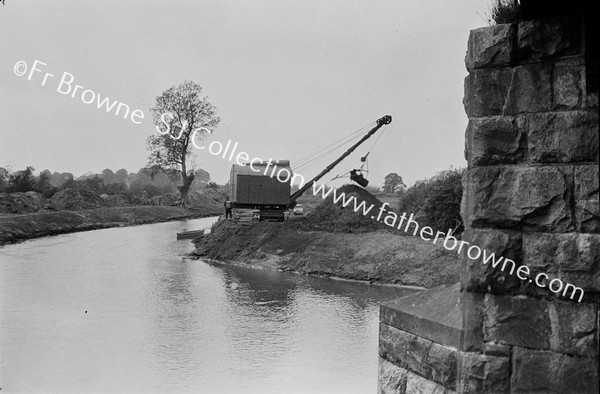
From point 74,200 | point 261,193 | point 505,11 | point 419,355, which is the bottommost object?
point 419,355

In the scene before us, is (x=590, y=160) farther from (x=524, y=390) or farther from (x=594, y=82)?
Answer: (x=524, y=390)

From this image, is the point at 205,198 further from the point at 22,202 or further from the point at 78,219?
the point at 22,202

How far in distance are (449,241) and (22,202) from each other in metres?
30.6

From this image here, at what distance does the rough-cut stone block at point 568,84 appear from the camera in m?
3.01

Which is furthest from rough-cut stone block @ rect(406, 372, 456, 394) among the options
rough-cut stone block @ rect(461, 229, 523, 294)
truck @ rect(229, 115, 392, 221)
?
truck @ rect(229, 115, 392, 221)

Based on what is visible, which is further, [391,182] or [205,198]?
[205,198]

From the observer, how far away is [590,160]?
9.77 ft

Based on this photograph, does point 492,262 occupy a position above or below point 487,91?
below

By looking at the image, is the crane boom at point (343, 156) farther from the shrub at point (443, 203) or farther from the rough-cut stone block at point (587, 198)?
the rough-cut stone block at point (587, 198)

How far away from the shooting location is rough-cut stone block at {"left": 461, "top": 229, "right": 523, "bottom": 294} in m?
3.14

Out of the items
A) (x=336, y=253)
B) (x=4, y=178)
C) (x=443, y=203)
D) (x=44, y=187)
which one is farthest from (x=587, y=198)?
Result: (x=44, y=187)

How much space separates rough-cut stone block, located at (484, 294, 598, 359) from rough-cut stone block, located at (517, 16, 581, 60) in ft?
4.49

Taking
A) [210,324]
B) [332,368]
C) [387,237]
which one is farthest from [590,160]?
[387,237]

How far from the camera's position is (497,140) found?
3.20 metres
